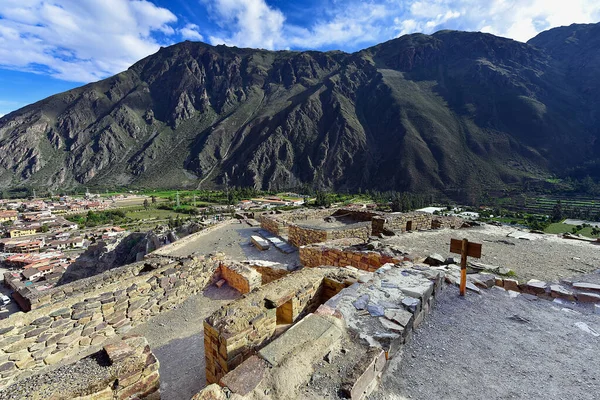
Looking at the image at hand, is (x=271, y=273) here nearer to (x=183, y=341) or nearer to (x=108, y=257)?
(x=183, y=341)

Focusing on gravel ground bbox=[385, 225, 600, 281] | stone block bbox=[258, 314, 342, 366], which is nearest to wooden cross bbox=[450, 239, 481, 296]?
gravel ground bbox=[385, 225, 600, 281]

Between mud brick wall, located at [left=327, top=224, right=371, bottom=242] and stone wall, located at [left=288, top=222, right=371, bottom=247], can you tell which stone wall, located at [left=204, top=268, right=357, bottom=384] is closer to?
stone wall, located at [left=288, top=222, right=371, bottom=247]

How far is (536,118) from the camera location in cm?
11806

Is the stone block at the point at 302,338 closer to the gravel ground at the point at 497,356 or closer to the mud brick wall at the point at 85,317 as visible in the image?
the gravel ground at the point at 497,356

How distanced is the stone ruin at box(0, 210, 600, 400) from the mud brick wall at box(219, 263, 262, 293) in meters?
0.05

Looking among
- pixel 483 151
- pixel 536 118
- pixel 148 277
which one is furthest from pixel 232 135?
pixel 148 277

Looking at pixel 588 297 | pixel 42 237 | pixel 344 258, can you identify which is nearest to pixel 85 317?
pixel 344 258

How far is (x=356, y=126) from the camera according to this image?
481 feet

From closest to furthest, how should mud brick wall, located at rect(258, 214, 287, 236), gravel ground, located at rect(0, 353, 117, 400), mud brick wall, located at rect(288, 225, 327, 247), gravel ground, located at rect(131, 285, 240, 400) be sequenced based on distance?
gravel ground, located at rect(0, 353, 117, 400) → gravel ground, located at rect(131, 285, 240, 400) → mud brick wall, located at rect(288, 225, 327, 247) → mud brick wall, located at rect(258, 214, 287, 236)

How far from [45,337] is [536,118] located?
527 feet

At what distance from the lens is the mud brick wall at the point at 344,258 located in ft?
24.9

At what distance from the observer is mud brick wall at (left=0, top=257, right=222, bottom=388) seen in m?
4.64

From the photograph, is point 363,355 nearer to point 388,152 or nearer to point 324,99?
point 388,152

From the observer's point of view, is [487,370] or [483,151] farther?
[483,151]
